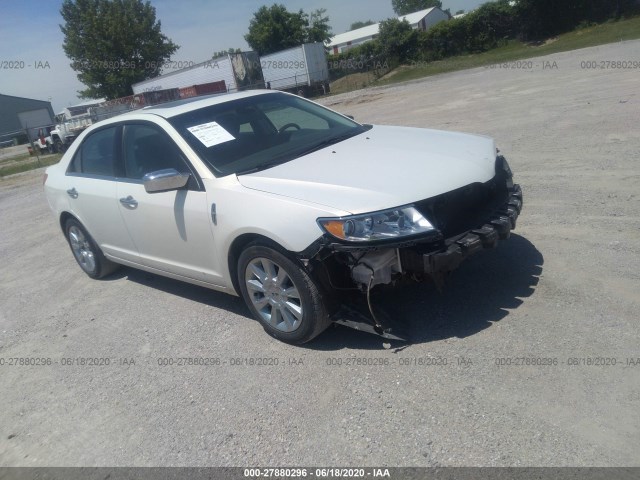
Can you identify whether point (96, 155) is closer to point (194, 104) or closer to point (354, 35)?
point (194, 104)

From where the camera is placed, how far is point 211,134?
14.8 feet

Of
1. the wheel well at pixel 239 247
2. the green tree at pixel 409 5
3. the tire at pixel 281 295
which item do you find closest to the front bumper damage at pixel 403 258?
the tire at pixel 281 295

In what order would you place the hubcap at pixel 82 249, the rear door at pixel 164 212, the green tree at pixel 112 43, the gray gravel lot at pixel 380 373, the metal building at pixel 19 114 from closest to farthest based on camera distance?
the gray gravel lot at pixel 380 373 < the rear door at pixel 164 212 < the hubcap at pixel 82 249 < the green tree at pixel 112 43 < the metal building at pixel 19 114

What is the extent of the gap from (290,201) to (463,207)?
1.14 meters

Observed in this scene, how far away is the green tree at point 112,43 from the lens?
54.5 m

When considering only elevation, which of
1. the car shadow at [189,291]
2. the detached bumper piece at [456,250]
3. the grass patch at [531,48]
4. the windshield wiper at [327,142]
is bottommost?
the car shadow at [189,291]

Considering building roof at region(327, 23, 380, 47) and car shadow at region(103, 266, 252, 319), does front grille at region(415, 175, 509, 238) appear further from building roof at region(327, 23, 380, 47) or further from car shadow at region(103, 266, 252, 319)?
building roof at region(327, 23, 380, 47)

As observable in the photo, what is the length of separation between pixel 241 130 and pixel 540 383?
300 centimetres

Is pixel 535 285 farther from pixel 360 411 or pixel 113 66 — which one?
pixel 113 66

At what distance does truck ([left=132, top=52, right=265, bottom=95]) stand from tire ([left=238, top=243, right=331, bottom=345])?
100 ft

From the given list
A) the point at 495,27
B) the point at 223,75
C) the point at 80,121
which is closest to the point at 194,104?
the point at 80,121

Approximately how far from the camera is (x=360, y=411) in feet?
10.6

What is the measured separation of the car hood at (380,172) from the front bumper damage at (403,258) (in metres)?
0.19

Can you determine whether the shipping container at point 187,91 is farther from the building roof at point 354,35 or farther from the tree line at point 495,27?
the building roof at point 354,35
